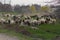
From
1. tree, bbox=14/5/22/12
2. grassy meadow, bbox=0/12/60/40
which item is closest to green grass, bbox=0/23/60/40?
grassy meadow, bbox=0/12/60/40

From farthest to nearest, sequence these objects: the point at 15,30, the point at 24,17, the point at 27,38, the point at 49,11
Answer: the point at 49,11
the point at 24,17
the point at 15,30
the point at 27,38

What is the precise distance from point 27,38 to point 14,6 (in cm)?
211

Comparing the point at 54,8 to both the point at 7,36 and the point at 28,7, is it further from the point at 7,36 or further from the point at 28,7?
the point at 7,36

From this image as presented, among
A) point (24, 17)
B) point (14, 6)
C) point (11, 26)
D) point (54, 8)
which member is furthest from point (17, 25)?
point (54, 8)

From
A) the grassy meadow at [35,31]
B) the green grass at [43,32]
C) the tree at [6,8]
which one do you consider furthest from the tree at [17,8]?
the green grass at [43,32]

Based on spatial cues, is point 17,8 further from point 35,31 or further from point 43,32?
point 43,32

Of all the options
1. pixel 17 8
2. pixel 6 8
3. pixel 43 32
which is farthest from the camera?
pixel 17 8

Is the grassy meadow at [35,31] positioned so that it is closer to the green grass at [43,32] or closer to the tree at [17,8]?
the green grass at [43,32]

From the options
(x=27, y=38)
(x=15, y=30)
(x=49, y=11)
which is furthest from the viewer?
(x=49, y=11)

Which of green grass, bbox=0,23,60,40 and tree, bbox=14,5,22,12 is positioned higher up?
tree, bbox=14,5,22,12

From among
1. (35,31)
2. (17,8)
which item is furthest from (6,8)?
(35,31)

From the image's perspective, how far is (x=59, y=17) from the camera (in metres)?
6.51

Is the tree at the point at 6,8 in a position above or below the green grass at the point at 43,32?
above

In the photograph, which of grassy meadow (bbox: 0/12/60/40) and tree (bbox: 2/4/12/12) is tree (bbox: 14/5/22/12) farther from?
grassy meadow (bbox: 0/12/60/40)
